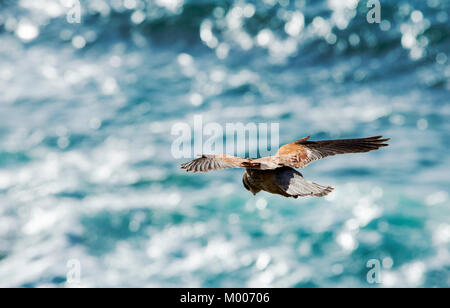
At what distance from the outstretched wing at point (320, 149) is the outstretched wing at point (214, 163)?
35 centimetres

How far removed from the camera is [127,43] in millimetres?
21984

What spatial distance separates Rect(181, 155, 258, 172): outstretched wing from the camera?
2.51 metres

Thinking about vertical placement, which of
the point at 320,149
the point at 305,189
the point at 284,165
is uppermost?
the point at 320,149

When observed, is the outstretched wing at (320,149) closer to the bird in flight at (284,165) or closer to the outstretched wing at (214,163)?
the bird in flight at (284,165)

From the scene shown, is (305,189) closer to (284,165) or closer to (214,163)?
(284,165)

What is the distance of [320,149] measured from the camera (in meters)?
3.28

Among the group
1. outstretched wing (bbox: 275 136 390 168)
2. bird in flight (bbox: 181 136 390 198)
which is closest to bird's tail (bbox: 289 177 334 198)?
bird in flight (bbox: 181 136 390 198)

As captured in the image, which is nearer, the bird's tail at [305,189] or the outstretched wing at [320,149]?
the bird's tail at [305,189]

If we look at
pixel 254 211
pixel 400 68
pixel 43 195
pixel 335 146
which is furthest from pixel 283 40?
pixel 335 146

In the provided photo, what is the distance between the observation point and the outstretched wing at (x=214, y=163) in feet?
8.23

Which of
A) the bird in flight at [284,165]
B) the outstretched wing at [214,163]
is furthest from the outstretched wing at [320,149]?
the outstretched wing at [214,163]

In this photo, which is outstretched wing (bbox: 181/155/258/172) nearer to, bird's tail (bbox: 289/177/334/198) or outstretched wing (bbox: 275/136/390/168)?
bird's tail (bbox: 289/177/334/198)

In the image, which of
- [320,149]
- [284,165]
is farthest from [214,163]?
[320,149]

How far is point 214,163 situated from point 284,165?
0.40m
